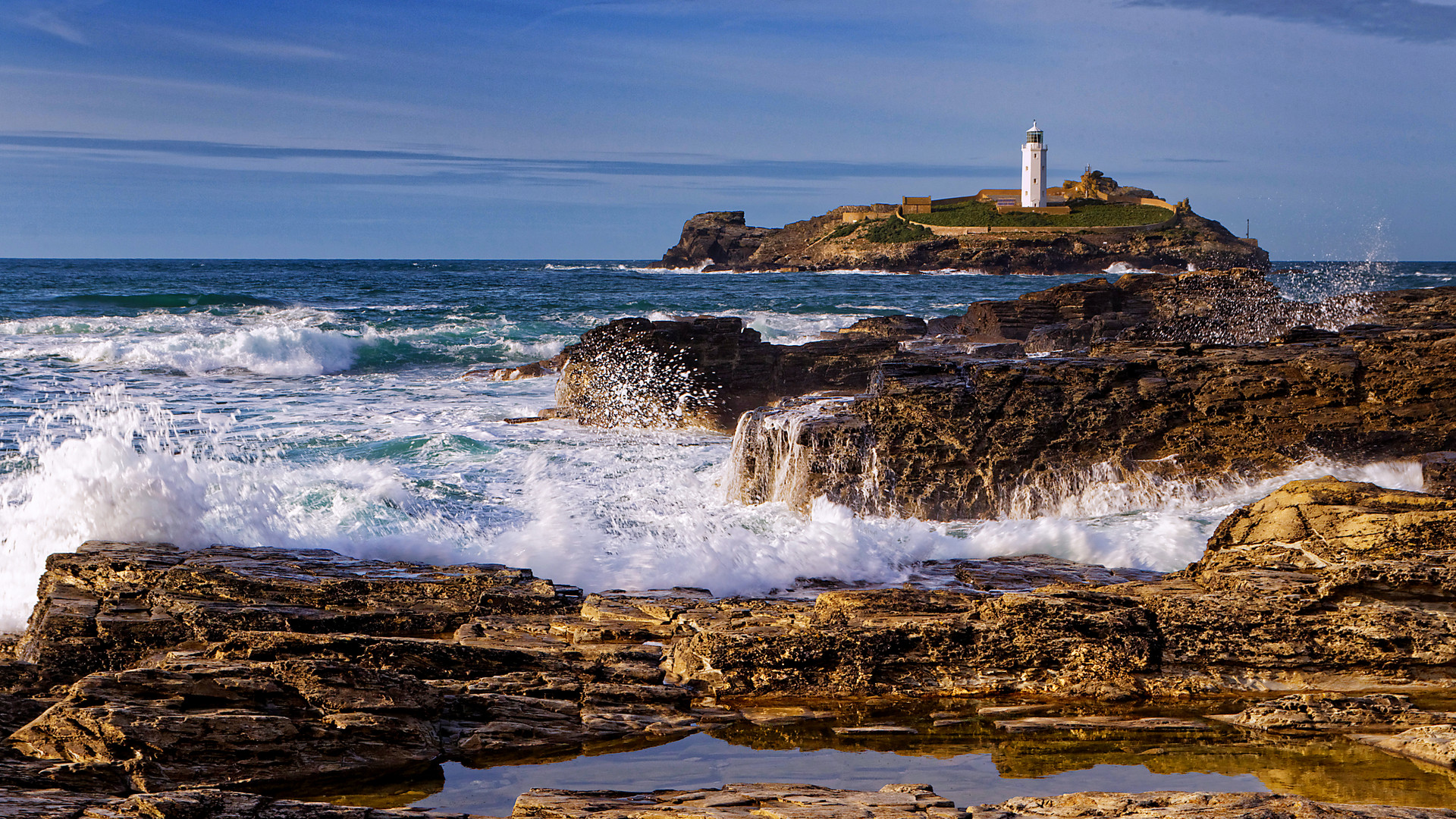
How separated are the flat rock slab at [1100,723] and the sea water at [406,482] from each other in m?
2.58

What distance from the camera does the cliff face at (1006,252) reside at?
9306 centimetres

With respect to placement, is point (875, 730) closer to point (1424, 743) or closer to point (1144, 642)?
point (1144, 642)

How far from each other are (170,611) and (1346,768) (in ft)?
18.4

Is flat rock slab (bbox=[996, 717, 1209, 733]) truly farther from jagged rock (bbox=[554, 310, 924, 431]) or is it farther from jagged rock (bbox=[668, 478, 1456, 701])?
jagged rock (bbox=[554, 310, 924, 431])

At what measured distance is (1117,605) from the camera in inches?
218

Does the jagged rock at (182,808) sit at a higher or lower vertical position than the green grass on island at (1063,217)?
lower

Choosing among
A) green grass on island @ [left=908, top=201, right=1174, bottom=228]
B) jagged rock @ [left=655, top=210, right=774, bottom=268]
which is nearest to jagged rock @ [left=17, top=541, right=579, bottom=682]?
green grass on island @ [left=908, top=201, right=1174, bottom=228]

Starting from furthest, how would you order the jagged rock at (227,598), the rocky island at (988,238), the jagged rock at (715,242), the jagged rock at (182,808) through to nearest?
the jagged rock at (715,242)
the rocky island at (988,238)
the jagged rock at (227,598)
the jagged rock at (182,808)

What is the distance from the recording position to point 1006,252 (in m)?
93.5

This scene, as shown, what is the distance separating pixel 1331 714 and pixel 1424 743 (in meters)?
0.40

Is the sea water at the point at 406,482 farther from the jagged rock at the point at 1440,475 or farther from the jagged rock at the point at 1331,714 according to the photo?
the jagged rock at the point at 1331,714

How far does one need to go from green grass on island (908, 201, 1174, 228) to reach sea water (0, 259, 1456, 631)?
268 ft

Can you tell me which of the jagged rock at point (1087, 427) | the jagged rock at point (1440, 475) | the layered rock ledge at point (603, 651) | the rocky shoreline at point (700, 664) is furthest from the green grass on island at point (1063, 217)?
the layered rock ledge at point (603, 651)

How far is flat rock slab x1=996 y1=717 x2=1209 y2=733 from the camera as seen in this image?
4727 mm
